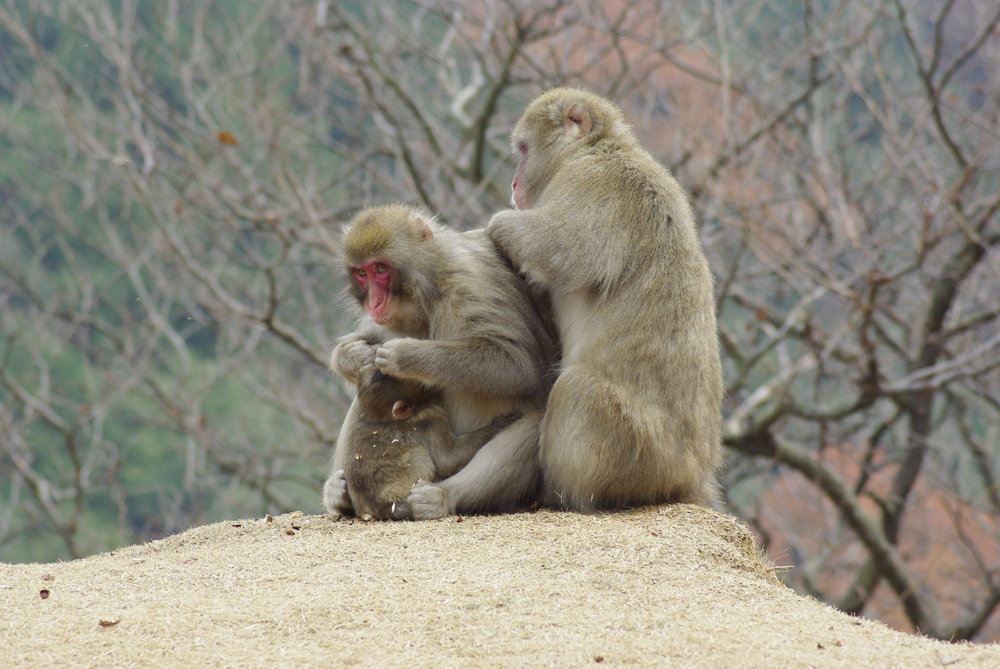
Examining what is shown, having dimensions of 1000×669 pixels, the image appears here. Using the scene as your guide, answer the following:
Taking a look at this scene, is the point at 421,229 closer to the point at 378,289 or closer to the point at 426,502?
the point at 378,289

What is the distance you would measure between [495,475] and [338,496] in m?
0.72

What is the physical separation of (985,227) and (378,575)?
724cm

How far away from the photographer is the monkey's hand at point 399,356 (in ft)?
16.1

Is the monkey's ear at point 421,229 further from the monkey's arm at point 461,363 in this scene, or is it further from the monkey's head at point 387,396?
the monkey's head at point 387,396

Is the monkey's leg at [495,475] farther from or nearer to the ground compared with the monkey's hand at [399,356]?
nearer to the ground

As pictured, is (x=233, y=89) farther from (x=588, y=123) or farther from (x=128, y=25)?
(x=588, y=123)

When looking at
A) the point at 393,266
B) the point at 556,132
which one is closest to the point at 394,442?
the point at 393,266

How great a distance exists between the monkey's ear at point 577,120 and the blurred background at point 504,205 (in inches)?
109

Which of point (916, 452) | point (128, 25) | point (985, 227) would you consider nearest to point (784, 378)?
point (916, 452)

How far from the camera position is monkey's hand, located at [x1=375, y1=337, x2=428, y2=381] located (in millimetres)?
4895

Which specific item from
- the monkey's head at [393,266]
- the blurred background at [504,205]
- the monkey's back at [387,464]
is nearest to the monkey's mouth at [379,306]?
the monkey's head at [393,266]

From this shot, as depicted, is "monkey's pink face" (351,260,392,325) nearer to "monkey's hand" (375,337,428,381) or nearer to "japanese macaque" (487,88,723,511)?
"monkey's hand" (375,337,428,381)

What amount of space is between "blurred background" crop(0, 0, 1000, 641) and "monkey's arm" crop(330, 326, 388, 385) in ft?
10.7

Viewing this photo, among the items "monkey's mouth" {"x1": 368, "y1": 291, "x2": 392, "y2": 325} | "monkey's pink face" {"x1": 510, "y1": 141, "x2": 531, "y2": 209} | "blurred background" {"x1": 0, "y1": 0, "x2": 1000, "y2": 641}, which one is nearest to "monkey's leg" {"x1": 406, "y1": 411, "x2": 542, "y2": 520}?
"monkey's mouth" {"x1": 368, "y1": 291, "x2": 392, "y2": 325}
